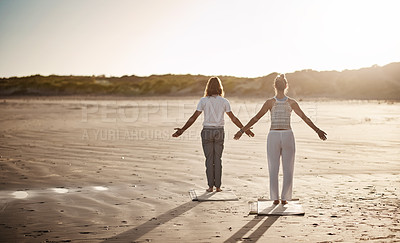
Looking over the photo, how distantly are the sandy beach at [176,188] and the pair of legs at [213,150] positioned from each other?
0.42 metres

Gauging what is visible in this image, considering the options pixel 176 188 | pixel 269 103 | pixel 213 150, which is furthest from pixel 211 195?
pixel 269 103

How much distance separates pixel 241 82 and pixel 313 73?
27.1ft

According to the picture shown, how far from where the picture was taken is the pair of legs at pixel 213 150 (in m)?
8.43

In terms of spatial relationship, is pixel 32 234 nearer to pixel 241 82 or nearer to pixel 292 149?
pixel 292 149

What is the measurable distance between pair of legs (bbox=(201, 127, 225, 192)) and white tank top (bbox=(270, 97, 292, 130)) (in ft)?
4.40

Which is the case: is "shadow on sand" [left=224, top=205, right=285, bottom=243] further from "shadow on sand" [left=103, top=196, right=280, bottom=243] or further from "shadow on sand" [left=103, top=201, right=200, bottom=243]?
"shadow on sand" [left=103, top=201, right=200, bottom=243]

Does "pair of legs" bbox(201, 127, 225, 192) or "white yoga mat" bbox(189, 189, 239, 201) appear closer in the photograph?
"white yoga mat" bbox(189, 189, 239, 201)

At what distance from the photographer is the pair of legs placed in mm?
8430

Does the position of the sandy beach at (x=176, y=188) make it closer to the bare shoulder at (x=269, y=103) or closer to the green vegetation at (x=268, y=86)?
the bare shoulder at (x=269, y=103)

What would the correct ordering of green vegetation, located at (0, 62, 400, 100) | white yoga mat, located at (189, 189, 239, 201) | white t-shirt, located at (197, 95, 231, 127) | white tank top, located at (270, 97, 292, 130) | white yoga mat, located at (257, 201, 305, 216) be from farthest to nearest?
green vegetation, located at (0, 62, 400, 100) < white t-shirt, located at (197, 95, 231, 127) < white yoga mat, located at (189, 189, 239, 201) < white tank top, located at (270, 97, 292, 130) < white yoga mat, located at (257, 201, 305, 216)

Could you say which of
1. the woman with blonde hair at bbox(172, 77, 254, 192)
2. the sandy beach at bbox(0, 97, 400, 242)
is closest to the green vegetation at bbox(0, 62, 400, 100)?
the sandy beach at bbox(0, 97, 400, 242)

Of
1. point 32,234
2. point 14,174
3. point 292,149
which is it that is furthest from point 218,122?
point 14,174

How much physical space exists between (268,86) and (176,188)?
44590 millimetres

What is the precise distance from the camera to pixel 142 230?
6238 mm
